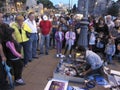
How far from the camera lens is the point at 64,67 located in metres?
9.74

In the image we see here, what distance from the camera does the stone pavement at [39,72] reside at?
813 cm

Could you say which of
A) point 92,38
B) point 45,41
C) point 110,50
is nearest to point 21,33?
point 45,41

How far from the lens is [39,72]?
9.69 m

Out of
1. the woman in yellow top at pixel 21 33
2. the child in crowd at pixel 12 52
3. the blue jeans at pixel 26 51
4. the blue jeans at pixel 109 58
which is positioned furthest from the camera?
the blue jeans at pixel 109 58

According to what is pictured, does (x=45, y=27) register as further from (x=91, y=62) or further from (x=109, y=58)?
(x=91, y=62)

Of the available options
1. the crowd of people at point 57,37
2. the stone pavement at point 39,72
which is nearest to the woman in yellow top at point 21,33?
the crowd of people at point 57,37

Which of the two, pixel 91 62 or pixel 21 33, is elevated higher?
pixel 21 33

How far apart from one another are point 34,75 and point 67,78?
3.79 feet

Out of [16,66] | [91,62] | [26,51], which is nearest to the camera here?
[16,66]

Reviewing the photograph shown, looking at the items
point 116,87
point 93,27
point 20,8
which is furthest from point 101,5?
point 116,87

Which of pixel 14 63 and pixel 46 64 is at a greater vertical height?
pixel 14 63

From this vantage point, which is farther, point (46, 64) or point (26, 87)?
point (46, 64)

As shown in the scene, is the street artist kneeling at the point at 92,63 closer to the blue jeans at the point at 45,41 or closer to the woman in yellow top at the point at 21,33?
the woman in yellow top at the point at 21,33

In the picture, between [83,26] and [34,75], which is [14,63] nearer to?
[34,75]
